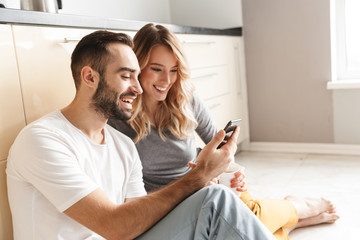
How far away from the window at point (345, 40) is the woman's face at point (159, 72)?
6.02 feet

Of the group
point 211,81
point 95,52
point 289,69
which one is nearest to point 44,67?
point 95,52

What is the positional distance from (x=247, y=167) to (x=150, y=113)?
4.83 feet

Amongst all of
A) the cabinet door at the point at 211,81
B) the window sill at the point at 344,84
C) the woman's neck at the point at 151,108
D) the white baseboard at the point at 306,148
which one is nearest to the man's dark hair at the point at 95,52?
the woman's neck at the point at 151,108

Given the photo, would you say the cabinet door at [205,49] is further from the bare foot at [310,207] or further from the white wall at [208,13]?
the bare foot at [310,207]

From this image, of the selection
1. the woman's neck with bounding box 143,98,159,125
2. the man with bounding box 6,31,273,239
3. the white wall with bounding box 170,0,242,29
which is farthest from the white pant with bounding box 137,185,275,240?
the white wall with bounding box 170,0,242,29

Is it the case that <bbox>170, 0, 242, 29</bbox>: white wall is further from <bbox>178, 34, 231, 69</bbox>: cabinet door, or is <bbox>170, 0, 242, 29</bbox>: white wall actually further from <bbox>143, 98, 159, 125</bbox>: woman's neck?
<bbox>143, 98, 159, 125</bbox>: woman's neck

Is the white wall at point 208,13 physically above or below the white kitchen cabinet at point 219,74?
above

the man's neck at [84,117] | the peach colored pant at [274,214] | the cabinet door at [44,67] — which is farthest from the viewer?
the peach colored pant at [274,214]

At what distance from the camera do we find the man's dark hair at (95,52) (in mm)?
1176

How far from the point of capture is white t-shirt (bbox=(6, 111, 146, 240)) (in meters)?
0.99

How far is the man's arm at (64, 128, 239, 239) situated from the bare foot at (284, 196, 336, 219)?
0.77m

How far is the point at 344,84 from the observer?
2889 millimetres

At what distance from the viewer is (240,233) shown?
105cm

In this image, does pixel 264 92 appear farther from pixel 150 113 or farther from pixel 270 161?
pixel 150 113
